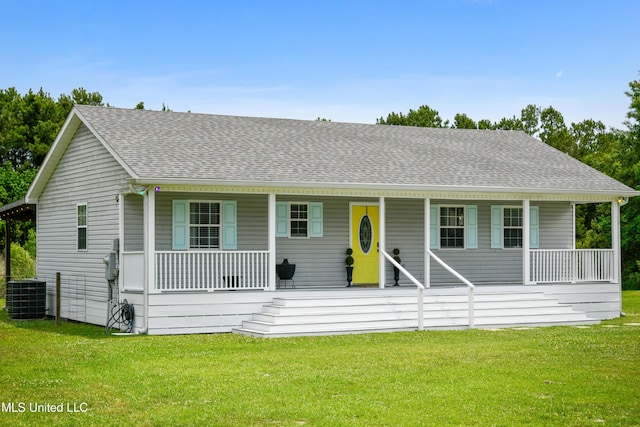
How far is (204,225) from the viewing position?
70.6 feet

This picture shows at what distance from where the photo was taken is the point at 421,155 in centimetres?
2508

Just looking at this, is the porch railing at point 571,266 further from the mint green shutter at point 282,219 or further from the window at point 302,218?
the mint green shutter at point 282,219

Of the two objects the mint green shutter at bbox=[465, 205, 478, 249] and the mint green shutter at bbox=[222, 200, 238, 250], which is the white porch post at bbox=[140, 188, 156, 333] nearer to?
the mint green shutter at bbox=[222, 200, 238, 250]

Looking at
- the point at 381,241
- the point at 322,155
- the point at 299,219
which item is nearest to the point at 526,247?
the point at 381,241

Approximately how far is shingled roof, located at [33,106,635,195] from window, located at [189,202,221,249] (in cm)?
123

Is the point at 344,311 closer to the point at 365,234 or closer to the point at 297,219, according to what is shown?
the point at 297,219

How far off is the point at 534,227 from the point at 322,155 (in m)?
6.58

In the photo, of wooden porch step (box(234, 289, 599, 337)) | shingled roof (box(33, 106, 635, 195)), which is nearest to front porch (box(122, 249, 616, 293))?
wooden porch step (box(234, 289, 599, 337))

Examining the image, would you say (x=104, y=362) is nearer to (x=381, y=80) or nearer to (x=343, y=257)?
(x=343, y=257)

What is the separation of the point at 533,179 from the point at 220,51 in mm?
17573

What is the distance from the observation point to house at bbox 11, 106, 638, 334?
19.9 meters

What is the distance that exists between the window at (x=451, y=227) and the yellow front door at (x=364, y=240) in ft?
6.91

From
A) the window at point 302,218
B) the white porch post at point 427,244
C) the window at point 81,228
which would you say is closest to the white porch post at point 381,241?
the white porch post at point 427,244

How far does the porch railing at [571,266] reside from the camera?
76.6 feet
